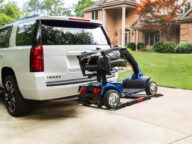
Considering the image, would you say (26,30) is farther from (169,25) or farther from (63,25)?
(169,25)

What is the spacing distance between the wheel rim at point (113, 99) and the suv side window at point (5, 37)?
249cm

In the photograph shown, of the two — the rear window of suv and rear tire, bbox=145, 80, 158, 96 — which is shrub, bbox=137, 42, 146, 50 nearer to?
rear tire, bbox=145, 80, 158, 96

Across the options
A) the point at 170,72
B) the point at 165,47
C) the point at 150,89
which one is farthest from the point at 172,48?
the point at 150,89

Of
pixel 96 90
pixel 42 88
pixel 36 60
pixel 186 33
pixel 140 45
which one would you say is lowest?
pixel 96 90

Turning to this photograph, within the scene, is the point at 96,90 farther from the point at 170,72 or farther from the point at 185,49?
the point at 185,49

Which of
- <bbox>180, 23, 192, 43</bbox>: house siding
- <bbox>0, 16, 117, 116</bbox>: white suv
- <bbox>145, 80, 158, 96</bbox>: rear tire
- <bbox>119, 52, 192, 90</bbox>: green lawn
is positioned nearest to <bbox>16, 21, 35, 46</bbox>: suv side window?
<bbox>0, 16, 117, 116</bbox>: white suv

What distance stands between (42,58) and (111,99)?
5.12ft

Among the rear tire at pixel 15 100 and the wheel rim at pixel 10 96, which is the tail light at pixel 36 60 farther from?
the wheel rim at pixel 10 96

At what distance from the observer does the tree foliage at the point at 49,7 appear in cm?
6912

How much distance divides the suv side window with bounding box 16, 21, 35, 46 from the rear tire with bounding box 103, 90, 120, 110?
5.73ft

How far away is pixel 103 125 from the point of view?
479 centimetres

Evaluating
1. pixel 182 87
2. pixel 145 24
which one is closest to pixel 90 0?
pixel 145 24

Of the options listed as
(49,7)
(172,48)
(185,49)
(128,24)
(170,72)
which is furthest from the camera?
(49,7)

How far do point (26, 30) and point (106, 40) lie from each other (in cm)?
184
